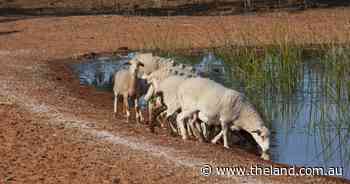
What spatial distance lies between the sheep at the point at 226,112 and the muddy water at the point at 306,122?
1.67ft

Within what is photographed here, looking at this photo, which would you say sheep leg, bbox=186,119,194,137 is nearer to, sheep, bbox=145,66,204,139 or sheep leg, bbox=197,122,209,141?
sheep, bbox=145,66,204,139

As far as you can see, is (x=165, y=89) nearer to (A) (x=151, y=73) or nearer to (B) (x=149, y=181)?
(A) (x=151, y=73)

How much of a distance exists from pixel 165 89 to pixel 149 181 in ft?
13.4

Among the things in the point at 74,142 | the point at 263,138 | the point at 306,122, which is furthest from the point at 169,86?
the point at 306,122

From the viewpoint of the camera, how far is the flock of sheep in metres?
13.3

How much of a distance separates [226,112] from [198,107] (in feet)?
1.55

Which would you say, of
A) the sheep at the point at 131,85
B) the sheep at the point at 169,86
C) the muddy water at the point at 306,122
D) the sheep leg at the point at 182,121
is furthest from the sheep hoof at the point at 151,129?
the muddy water at the point at 306,122

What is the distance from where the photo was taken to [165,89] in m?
14.5

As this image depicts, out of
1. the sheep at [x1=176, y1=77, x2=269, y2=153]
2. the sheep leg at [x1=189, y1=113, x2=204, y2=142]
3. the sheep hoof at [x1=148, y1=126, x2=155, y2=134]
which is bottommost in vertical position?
the sheep hoof at [x1=148, y1=126, x2=155, y2=134]

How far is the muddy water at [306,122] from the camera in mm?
13734

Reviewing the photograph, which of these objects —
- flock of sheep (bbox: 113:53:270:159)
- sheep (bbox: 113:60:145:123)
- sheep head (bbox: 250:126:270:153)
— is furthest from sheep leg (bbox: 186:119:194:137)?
sheep (bbox: 113:60:145:123)

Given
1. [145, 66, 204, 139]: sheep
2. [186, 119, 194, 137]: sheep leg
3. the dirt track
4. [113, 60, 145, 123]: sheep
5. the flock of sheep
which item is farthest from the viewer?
[113, 60, 145, 123]: sheep

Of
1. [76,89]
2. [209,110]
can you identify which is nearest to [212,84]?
[209,110]

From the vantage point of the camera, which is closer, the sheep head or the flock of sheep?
the sheep head
